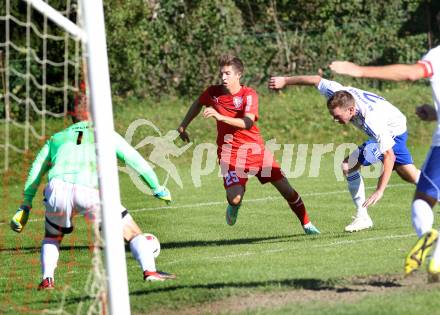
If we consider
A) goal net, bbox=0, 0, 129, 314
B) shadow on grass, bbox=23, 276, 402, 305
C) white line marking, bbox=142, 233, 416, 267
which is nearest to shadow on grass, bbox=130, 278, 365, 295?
shadow on grass, bbox=23, 276, 402, 305

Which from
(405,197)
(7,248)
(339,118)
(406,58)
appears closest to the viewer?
(339,118)

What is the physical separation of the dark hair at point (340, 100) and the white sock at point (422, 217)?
3.39 m

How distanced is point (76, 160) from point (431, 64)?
3603 millimetres

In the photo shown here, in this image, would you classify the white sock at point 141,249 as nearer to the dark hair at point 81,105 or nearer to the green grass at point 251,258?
the green grass at point 251,258

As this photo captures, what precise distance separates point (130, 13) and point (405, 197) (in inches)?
506

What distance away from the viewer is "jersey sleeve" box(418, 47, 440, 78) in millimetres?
8461

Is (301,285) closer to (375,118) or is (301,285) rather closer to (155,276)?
(155,276)

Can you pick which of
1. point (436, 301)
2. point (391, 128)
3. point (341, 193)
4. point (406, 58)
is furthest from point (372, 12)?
point (436, 301)

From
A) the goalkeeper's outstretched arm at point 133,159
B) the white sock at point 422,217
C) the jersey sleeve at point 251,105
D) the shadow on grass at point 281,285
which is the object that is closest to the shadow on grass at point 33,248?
the jersey sleeve at point 251,105

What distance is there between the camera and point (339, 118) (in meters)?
12.1

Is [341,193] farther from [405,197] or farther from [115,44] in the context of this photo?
[115,44]

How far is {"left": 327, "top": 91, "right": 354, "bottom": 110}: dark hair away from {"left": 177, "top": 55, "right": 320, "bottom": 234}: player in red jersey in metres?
1.39

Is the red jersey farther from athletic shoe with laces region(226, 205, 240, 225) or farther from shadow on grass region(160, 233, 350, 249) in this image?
shadow on grass region(160, 233, 350, 249)

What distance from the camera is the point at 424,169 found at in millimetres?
8812
